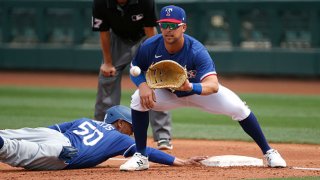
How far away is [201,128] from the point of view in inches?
372

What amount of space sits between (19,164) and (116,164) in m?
1.08

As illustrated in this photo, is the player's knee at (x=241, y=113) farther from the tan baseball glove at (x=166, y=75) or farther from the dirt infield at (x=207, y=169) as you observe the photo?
the tan baseball glove at (x=166, y=75)

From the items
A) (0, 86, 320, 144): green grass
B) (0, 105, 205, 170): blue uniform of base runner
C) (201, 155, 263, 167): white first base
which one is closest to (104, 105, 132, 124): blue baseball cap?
(0, 105, 205, 170): blue uniform of base runner

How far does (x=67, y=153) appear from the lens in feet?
18.5

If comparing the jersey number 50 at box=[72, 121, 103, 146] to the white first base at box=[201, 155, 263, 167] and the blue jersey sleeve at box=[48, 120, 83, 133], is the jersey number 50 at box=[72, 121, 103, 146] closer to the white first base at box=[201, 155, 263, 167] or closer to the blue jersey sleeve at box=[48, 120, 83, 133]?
the blue jersey sleeve at box=[48, 120, 83, 133]

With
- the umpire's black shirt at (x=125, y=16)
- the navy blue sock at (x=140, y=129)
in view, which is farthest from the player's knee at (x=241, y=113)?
the umpire's black shirt at (x=125, y=16)

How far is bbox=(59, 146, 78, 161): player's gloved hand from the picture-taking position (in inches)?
222

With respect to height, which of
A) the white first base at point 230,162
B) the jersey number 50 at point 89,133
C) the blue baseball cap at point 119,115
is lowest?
the white first base at point 230,162

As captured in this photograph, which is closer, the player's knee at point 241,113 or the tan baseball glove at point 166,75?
the tan baseball glove at point 166,75

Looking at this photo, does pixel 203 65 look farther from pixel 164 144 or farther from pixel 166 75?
pixel 164 144

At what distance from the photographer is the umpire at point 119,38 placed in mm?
7521

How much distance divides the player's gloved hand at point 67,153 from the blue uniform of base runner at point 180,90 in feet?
1.27

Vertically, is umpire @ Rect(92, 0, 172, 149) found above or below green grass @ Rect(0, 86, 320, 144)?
above

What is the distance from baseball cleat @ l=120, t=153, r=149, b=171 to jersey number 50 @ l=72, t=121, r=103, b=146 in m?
0.31
